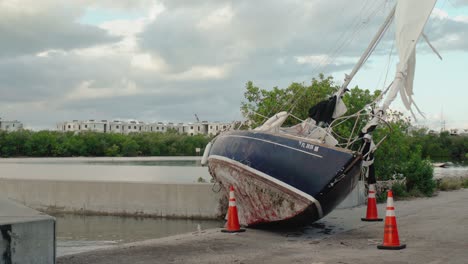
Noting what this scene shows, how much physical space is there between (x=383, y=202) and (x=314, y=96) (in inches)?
218

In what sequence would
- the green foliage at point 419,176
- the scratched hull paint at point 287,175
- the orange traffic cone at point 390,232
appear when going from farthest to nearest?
the green foliage at point 419,176 → the scratched hull paint at point 287,175 → the orange traffic cone at point 390,232

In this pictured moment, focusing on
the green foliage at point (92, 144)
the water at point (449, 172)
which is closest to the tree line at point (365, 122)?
the water at point (449, 172)

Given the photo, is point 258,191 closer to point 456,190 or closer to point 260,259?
point 260,259

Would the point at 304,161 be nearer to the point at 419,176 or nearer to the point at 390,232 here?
the point at 390,232

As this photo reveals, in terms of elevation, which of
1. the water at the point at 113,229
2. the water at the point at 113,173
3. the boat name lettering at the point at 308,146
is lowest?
the water at the point at 113,229

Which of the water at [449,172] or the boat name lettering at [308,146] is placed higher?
the boat name lettering at [308,146]

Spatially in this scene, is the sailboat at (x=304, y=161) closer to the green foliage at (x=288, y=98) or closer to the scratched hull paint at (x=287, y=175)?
the scratched hull paint at (x=287, y=175)

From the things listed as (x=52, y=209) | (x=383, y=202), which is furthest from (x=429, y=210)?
(x=52, y=209)

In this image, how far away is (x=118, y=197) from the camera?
20109 mm

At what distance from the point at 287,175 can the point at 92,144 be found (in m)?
120

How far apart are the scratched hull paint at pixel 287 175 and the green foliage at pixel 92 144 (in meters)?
108

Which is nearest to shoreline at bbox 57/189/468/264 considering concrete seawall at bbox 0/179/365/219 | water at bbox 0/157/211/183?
concrete seawall at bbox 0/179/365/219

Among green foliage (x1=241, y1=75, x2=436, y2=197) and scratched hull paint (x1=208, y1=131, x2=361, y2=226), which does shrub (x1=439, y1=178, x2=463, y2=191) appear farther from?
scratched hull paint (x1=208, y1=131, x2=361, y2=226)

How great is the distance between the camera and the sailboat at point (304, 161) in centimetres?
1072
